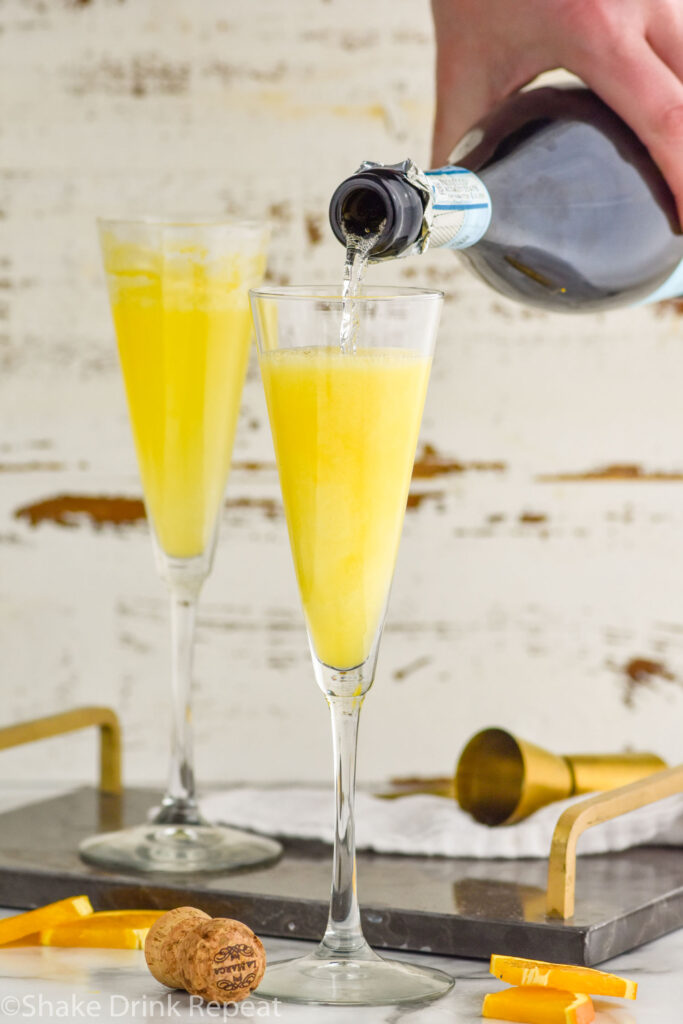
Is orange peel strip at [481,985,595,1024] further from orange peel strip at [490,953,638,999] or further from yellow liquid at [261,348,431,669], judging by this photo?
yellow liquid at [261,348,431,669]

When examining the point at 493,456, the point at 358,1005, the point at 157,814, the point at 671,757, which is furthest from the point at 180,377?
the point at 671,757

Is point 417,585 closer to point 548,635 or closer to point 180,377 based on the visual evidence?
point 548,635

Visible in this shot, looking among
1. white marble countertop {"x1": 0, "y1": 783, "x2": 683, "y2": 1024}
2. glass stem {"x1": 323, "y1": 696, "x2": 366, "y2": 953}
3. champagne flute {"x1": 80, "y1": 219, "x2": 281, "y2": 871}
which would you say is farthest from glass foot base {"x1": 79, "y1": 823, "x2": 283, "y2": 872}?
glass stem {"x1": 323, "y1": 696, "x2": 366, "y2": 953}

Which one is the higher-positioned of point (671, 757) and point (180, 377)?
point (180, 377)

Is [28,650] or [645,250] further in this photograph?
[28,650]

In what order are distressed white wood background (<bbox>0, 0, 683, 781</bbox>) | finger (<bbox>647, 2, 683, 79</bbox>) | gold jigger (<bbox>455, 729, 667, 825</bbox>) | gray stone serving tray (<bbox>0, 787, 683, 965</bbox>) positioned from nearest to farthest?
gray stone serving tray (<bbox>0, 787, 683, 965</bbox>) → finger (<bbox>647, 2, 683, 79</bbox>) → gold jigger (<bbox>455, 729, 667, 825</bbox>) → distressed white wood background (<bbox>0, 0, 683, 781</bbox>)

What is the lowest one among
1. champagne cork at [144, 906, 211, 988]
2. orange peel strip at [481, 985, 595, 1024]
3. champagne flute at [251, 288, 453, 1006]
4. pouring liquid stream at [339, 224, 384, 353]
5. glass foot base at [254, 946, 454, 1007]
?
orange peel strip at [481, 985, 595, 1024]
